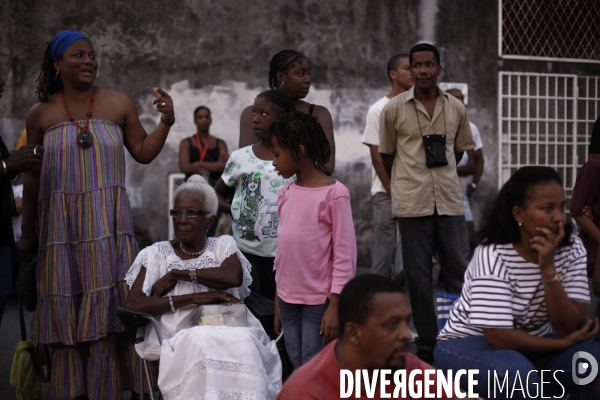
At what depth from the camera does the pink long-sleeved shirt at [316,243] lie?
445cm

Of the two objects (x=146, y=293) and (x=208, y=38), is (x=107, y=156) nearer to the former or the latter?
(x=146, y=293)

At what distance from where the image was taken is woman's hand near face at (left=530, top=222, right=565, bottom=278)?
12.9 ft

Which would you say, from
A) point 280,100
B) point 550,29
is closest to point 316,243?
point 280,100

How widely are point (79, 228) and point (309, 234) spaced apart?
154cm

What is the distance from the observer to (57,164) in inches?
204

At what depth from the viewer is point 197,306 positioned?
4855 mm

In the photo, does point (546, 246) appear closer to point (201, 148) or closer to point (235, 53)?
point (201, 148)

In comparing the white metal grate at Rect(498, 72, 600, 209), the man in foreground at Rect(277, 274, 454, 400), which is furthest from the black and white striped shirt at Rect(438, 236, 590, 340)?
the white metal grate at Rect(498, 72, 600, 209)

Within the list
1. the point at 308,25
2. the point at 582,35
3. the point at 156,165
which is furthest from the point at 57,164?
the point at 582,35

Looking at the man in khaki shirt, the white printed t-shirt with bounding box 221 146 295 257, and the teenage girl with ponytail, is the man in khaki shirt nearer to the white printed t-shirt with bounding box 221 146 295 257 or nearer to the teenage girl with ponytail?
the teenage girl with ponytail

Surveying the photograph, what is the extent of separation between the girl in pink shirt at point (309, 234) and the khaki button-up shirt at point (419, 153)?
71.4 inches

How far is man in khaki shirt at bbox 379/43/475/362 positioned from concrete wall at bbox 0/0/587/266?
4.68 metres

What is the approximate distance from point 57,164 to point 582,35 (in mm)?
8852

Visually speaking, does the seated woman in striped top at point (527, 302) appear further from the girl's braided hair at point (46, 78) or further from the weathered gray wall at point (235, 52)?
the weathered gray wall at point (235, 52)
